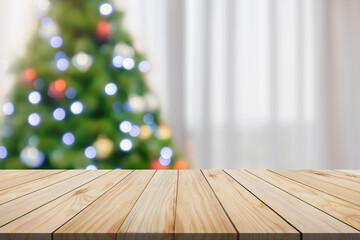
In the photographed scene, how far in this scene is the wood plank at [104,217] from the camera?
2.12 ft

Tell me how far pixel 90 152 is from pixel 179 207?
1842mm

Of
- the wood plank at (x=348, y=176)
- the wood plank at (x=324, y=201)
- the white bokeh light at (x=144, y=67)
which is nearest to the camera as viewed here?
the wood plank at (x=324, y=201)

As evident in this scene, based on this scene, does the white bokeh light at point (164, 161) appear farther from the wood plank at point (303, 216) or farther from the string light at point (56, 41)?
the wood plank at point (303, 216)

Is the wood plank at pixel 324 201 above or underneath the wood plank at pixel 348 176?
above

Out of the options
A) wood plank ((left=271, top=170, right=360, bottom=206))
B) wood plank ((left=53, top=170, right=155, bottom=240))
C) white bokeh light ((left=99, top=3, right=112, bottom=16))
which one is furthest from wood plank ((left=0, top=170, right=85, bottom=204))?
white bokeh light ((left=99, top=3, right=112, bottom=16))

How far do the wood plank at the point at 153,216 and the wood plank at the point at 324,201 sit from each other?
328 millimetres

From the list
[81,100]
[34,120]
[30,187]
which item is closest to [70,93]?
[81,100]

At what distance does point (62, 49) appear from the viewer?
8.84 ft

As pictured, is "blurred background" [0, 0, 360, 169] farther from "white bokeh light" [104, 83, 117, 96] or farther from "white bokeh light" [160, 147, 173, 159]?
"white bokeh light" [104, 83, 117, 96]

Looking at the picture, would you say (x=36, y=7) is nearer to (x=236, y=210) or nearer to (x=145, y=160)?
(x=145, y=160)

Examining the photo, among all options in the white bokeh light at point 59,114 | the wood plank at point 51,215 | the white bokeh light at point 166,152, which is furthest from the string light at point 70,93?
the wood plank at point 51,215

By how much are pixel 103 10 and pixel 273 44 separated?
141 centimetres

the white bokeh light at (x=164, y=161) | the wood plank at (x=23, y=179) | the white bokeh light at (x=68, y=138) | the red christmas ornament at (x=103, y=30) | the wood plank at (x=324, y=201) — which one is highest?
the red christmas ornament at (x=103, y=30)

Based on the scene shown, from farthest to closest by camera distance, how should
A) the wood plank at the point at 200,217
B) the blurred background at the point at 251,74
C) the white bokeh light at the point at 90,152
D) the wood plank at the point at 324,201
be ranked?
the blurred background at the point at 251,74 → the white bokeh light at the point at 90,152 → the wood plank at the point at 324,201 → the wood plank at the point at 200,217
